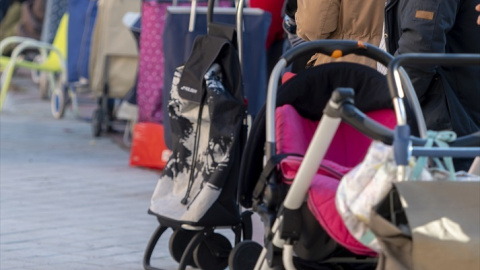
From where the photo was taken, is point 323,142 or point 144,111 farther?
point 144,111

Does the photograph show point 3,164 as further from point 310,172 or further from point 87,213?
point 310,172

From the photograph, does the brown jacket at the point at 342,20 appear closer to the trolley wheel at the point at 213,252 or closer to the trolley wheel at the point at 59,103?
the trolley wheel at the point at 213,252

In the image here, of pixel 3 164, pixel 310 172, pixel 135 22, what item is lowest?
pixel 3 164

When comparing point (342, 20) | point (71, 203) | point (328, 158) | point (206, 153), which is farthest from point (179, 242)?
point (71, 203)

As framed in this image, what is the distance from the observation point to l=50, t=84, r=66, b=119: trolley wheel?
12.2m

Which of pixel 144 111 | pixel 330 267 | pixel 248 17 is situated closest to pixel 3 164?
pixel 144 111

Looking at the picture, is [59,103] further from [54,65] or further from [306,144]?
[306,144]

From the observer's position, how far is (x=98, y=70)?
1035 centimetres

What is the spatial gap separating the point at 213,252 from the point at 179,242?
21 cm

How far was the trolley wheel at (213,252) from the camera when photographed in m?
5.22

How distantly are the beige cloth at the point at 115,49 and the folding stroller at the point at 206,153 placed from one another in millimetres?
4969

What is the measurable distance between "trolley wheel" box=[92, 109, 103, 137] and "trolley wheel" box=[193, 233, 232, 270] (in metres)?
5.44

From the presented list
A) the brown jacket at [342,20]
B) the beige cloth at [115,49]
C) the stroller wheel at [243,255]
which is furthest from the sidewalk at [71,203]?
the brown jacket at [342,20]

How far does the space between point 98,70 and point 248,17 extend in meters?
3.65
